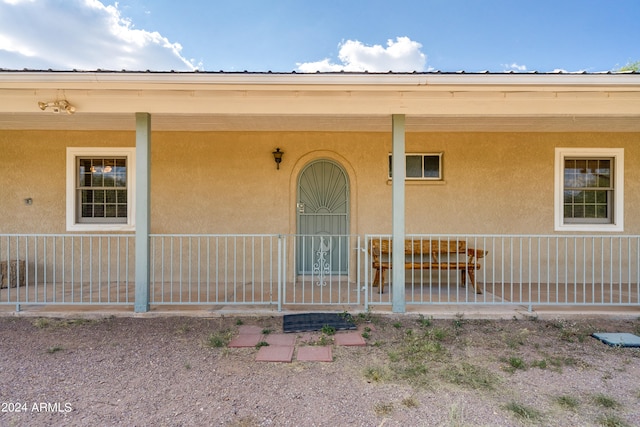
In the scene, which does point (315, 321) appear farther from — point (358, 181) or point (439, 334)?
point (358, 181)

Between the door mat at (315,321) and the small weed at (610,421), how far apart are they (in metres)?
2.23

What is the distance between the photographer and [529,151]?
6.32 m

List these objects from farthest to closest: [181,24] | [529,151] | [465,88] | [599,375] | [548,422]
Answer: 1. [181,24]
2. [529,151]
3. [465,88]
4. [599,375]
5. [548,422]

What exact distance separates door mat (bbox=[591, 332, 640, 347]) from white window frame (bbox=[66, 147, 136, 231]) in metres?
6.70

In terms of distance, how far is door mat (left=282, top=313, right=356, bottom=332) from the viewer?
4051 millimetres

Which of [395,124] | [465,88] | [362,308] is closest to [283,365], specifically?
[362,308]

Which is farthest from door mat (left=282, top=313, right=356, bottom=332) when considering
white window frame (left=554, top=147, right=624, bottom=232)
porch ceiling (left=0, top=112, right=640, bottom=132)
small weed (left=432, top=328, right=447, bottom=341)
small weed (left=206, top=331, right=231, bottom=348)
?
white window frame (left=554, top=147, right=624, bottom=232)

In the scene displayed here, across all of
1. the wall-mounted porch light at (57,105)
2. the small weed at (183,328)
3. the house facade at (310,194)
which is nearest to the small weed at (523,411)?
the small weed at (183,328)

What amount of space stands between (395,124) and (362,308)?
2.37 meters

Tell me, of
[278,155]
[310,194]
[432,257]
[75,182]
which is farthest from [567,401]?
[75,182]

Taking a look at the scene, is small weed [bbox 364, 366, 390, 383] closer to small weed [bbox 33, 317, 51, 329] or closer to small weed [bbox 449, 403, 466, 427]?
small weed [bbox 449, 403, 466, 427]

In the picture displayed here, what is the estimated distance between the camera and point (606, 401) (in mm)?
2547

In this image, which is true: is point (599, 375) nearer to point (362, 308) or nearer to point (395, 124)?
point (362, 308)

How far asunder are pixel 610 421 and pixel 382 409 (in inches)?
56.0
